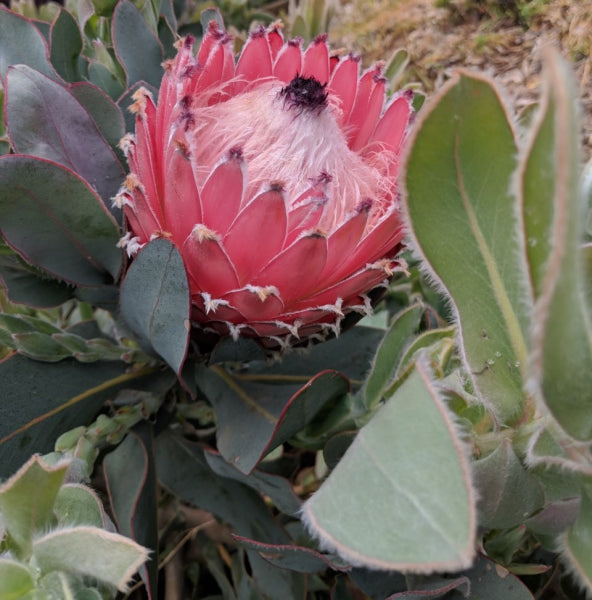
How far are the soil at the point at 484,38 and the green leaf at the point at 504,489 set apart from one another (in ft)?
3.48

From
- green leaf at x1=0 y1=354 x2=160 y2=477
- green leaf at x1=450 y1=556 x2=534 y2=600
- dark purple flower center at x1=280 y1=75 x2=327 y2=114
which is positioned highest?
dark purple flower center at x1=280 y1=75 x2=327 y2=114

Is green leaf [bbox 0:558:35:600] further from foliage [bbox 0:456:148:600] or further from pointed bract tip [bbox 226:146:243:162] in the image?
pointed bract tip [bbox 226:146:243:162]

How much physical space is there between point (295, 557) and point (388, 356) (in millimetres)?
269

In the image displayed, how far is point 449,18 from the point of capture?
6.52 feet

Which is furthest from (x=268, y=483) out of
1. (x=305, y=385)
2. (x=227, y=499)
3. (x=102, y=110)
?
(x=102, y=110)

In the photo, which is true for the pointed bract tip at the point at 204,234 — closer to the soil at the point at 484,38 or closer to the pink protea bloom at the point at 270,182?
the pink protea bloom at the point at 270,182

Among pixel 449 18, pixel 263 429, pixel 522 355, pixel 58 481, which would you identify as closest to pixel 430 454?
pixel 522 355

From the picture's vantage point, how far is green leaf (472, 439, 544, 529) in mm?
526

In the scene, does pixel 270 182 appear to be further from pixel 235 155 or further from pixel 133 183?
A: pixel 133 183

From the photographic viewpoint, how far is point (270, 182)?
63 centimetres

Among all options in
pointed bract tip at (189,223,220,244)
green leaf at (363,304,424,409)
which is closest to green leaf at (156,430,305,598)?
green leaf at (363,304,424,409)

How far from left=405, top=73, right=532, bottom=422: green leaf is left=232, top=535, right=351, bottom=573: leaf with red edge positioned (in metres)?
0.30

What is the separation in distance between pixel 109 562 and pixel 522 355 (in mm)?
362

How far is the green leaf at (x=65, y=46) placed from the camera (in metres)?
0.94
